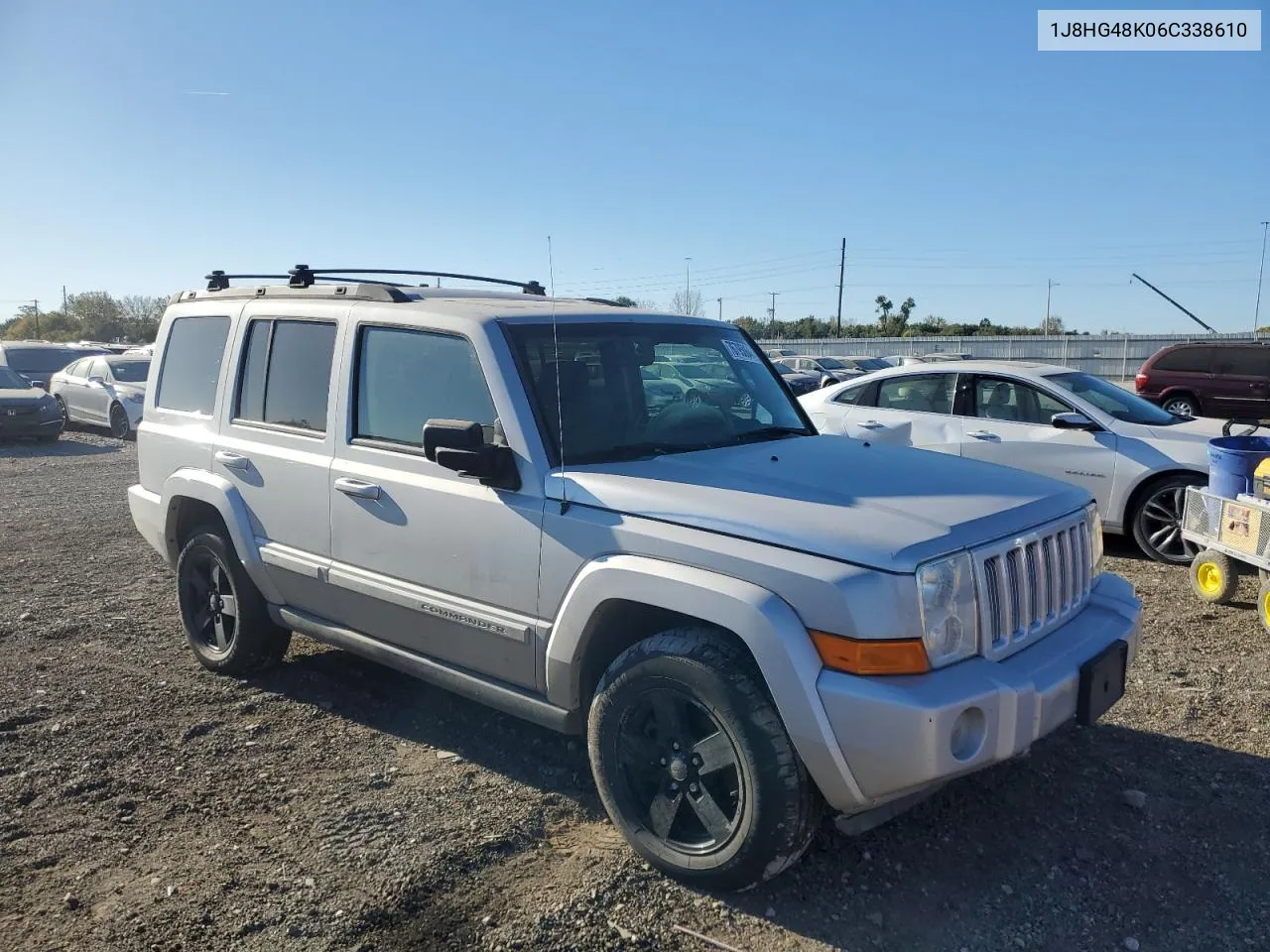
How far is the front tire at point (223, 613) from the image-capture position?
5.10 meters

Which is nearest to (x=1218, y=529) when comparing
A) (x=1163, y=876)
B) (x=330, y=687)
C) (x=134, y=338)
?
(x=1163, y=876)

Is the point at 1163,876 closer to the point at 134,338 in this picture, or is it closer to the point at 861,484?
the point at 861,484

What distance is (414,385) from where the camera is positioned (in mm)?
4180

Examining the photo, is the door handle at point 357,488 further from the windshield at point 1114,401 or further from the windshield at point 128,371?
the windshield at point 128,371

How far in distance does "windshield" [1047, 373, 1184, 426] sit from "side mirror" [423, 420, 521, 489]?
6.31 m

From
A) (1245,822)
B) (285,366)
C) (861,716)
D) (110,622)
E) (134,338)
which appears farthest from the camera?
(134,338)

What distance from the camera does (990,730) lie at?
2.94 metres

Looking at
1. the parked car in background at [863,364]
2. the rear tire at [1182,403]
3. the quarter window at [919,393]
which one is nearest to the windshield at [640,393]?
the quarter window at [919,393]

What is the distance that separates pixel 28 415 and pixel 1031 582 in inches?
722

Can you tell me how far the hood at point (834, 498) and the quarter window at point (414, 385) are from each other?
594mm

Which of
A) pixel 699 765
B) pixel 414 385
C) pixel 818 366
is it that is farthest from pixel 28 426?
pixel 818 366

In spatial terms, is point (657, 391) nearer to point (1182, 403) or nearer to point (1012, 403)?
point (1012, 403)

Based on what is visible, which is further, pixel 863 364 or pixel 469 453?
pixel 863 364

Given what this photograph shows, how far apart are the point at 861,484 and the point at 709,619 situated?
0.84 metres
